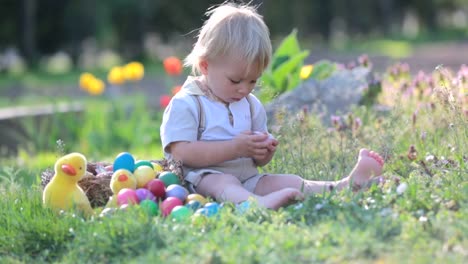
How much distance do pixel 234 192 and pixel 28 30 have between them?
15757mm

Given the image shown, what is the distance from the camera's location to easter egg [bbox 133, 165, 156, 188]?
4473 mm

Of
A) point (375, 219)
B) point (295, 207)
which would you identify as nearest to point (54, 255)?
point (295, 207)

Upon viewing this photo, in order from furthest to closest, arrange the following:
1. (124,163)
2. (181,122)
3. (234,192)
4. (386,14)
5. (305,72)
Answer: (386,14) → (305,72) → (124,163) → (181,122) → (234,192)

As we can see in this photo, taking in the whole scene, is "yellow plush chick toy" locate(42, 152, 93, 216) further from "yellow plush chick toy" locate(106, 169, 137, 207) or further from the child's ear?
the child's ear

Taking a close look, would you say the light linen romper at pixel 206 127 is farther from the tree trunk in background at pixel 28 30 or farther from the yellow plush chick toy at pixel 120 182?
the tree trunk in background at pixel 28 30

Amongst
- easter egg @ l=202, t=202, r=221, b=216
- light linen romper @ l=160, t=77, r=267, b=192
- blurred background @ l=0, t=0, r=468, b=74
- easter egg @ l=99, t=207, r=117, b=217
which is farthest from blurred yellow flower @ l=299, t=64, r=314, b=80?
blurred background @ l=0, t=0, r=468, b=74

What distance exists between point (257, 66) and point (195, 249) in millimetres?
1425

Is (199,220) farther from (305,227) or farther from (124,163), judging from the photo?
(124,163)

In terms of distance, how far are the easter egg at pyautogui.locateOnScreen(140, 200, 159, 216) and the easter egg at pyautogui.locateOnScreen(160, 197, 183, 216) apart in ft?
0.11

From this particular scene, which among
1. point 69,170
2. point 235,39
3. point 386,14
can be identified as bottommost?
point 386,14

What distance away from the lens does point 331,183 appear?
14.2 ft

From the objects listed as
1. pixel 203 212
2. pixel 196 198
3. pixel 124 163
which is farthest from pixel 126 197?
pixel 124 163

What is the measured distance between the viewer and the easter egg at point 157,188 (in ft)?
14.3

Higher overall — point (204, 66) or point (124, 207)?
point (204, 66)
